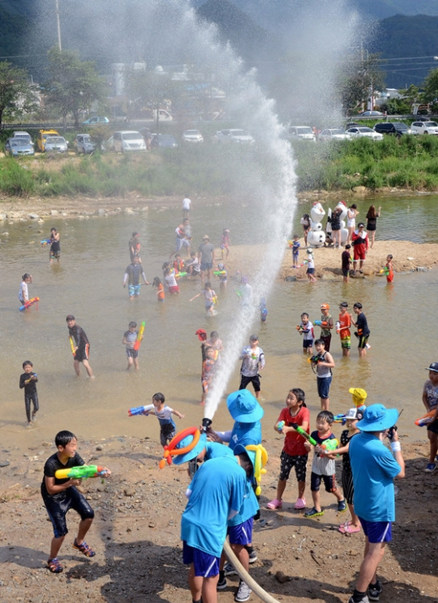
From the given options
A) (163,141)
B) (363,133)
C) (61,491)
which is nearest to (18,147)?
(163,141)

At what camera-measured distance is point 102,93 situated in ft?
171

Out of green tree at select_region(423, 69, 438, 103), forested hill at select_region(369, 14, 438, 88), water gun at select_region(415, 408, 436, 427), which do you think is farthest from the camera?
forested hill at select_region(369, 14, 438, 88)

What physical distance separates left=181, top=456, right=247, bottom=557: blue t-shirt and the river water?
18.7 ft

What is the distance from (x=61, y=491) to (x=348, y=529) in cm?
300

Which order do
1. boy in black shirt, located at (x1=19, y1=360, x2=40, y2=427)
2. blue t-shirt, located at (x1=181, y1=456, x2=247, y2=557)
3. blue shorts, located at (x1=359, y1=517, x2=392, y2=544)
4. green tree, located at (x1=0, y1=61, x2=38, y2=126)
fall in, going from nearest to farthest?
blue t-shirt, located at (x1=181, y1=456, x2=247, y2=557), blue shorts, located at (x1=359, y1=517, x2=392, y2=544), boy in black shirt, located at (x1=19, y1=360, x2=40, y2=427), green tree, located at (x1=0, y1=61, x2=38, y2=126)

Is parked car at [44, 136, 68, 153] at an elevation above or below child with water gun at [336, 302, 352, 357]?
above

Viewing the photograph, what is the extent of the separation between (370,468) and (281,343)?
928 cm

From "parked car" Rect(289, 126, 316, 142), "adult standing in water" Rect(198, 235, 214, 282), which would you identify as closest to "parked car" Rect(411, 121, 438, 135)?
"parked car" Rect(289, 126, 316, 142)

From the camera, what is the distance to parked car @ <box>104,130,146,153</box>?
44375 millimetres

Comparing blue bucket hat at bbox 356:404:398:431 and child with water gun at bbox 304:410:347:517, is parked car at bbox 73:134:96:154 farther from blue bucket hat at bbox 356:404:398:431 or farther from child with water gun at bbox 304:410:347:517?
blue bucket hat at bbox 356:404:398:431

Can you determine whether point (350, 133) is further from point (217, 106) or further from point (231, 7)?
point (231, 7)

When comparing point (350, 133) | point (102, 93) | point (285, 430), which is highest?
point (102, 93)

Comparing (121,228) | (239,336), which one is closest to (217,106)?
(121,228)

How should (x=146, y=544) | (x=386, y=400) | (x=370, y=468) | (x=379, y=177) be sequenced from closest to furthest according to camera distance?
1. (x=370, y=468)
2. (x=146, y=544)
3. (x=386, y=400)
4. (x=379, y=177)
